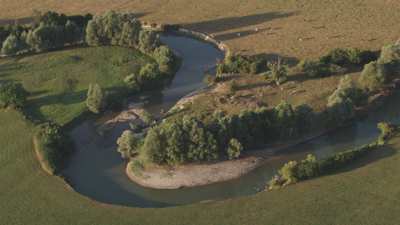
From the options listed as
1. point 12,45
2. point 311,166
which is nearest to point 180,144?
point 311,166

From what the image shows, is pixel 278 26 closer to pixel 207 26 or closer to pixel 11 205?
pixel 207 26

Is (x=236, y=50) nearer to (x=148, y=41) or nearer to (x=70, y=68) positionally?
(x=148, y=41)

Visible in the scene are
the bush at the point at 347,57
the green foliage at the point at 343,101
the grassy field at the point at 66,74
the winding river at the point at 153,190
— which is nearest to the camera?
the winding river at the point at 153,190

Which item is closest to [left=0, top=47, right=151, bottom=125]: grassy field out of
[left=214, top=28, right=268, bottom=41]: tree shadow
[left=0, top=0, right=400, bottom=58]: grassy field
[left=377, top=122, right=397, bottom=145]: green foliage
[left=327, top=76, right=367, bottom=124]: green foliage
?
[left=214, top=28, right=268, bottom=41]: tree shadow

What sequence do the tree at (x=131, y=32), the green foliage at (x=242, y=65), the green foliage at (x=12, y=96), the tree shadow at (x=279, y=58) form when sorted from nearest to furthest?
the green foliage at (x=12, y=96)
the green foliage at (x=242, y=65)
the tree shadow at (x=279, y=58)
the tree at (x=131, y=32)

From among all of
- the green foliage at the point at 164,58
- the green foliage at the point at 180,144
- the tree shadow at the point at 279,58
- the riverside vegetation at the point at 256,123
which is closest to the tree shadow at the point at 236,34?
the tree shadow at the point at 279,58

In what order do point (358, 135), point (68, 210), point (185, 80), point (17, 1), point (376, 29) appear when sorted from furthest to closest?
point (17, 1), point (376, 29), point (185, 80), point (358, 135), point (68, 210)

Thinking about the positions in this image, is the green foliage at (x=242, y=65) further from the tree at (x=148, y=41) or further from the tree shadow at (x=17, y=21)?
the tree shadow at (x=17, y=21)

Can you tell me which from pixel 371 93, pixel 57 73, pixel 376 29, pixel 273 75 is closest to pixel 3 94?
pixel 57 73
